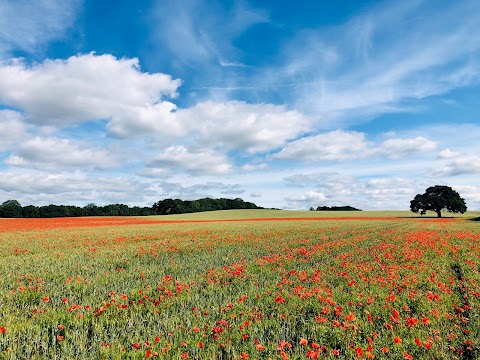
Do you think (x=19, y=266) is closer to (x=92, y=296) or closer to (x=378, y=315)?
(x=92, y=296)

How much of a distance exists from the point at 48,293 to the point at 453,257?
16.5 m

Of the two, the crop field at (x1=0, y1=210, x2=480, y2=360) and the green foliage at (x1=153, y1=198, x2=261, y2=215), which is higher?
the green foliage at (x1=153, y1=198, x2=261, y2=215)

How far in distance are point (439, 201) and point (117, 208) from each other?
348ft

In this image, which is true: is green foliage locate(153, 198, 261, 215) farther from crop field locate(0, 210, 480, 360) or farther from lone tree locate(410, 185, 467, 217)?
crop field locate(0, 210, 480, 360)

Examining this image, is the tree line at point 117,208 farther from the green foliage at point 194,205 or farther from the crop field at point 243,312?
the crop field at point 243,312

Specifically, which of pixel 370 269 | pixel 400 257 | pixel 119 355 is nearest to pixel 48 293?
pixel 119 355

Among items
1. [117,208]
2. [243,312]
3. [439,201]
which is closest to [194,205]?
[117,208]

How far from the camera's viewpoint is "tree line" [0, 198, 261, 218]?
102500 millimetres

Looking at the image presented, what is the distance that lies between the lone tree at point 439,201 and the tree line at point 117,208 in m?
81.5

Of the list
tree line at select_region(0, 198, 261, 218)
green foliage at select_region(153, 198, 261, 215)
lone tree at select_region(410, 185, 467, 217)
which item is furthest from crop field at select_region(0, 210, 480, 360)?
green foliage at select_region(153, 198, 261, 215)

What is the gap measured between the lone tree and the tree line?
81.5 m

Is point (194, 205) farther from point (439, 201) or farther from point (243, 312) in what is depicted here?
point (243, 312)

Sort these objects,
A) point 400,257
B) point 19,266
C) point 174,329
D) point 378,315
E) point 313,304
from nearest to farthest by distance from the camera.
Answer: point 174,329
point 378,315
point 313,304
point 19,266
point 400,257

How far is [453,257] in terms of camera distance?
48.9 feet
